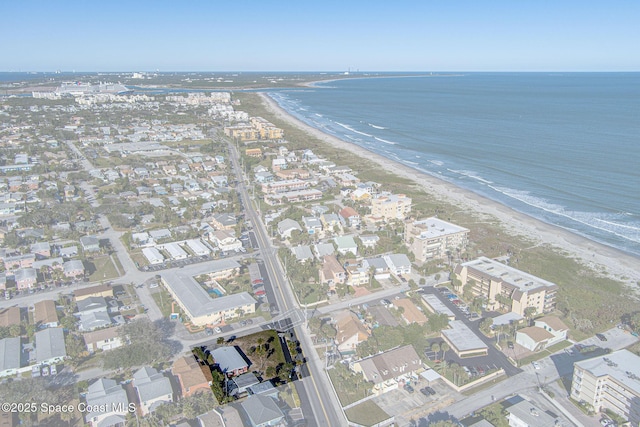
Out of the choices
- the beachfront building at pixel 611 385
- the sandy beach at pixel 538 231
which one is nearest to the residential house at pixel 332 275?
the beachfront building at pixel 611 385

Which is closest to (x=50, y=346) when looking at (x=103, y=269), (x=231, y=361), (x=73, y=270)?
(x=73, y=270)

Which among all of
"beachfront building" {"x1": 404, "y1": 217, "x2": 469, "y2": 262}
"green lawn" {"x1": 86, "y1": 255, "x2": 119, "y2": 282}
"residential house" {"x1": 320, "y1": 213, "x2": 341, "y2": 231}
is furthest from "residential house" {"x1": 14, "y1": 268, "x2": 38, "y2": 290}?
"beachfront building" {"x1": 404, "y1": 217, "x2": 469, "y2": 262}

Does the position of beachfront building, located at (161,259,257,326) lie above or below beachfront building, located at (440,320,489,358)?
above

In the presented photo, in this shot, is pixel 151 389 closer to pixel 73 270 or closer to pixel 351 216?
pixel 73 270

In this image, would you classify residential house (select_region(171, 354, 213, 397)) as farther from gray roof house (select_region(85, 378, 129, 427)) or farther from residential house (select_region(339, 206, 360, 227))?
residential house (select_region(339, 206, 360, 227))

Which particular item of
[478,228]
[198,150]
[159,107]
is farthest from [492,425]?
[159,107]
